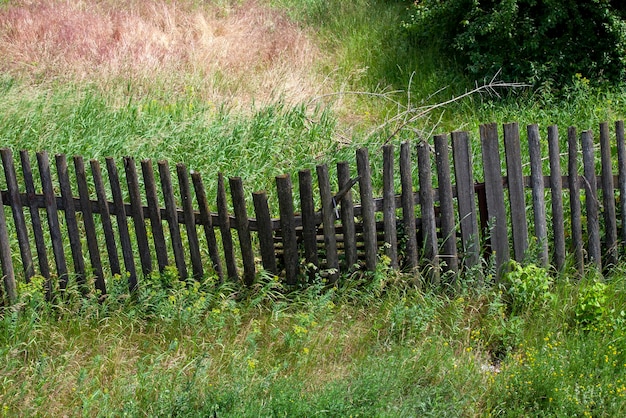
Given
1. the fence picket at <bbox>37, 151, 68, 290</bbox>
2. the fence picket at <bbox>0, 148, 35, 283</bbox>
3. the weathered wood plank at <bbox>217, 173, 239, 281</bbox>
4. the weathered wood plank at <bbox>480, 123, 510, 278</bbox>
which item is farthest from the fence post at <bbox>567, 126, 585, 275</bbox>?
the fence picket at <bbox>0, 148, 35, 283</bbox>

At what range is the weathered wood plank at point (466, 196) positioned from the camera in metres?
5.14

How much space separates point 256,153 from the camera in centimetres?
740

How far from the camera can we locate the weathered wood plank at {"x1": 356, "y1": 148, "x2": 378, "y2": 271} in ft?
16.4

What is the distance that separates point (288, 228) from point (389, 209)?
2.32 ft

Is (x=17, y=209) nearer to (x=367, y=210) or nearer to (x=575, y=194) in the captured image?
(x=367, y=210)

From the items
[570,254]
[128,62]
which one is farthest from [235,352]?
[128,62]

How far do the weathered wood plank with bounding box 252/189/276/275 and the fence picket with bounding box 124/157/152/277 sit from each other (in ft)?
2.52

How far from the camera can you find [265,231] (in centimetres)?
507

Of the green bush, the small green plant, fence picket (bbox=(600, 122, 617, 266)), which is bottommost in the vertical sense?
the small green plant

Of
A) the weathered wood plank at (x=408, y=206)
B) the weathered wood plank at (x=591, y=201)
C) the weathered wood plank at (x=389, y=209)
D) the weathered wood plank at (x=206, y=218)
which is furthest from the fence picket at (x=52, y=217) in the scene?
the weathered wood plank at (x=591, y=201)

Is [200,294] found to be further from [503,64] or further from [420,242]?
[503,64]

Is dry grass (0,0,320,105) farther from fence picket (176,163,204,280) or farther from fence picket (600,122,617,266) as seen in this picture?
fence picket (600,122,617,266)

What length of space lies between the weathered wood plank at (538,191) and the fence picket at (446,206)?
24.4 inches

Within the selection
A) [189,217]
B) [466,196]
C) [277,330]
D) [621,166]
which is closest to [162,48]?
[189,217]
